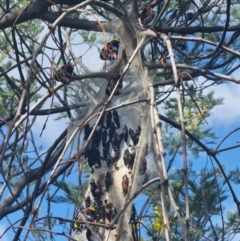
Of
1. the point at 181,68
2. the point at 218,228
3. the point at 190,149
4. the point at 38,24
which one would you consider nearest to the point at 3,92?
the point at 38,24

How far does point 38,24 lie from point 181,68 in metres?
2.07

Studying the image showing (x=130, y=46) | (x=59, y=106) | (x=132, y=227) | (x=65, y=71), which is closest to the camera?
(x=132, y=227)

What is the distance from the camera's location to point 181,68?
3051 millimetres

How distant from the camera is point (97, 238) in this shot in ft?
9.27

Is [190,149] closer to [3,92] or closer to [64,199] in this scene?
[64,199]

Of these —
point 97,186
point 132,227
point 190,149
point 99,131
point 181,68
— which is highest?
point 190,149

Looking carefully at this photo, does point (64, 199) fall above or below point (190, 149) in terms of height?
below

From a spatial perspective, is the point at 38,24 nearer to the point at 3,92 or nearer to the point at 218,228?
the point at 3,92

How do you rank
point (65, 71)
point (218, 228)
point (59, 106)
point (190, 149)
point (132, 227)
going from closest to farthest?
point (132, 227) < point (65, 71) < point (59, 106) < point (218, 228) < point (190, 149)

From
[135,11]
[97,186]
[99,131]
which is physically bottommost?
[97,186]

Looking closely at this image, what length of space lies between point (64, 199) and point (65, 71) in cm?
173

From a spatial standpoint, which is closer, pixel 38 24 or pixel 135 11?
pixel 135 11

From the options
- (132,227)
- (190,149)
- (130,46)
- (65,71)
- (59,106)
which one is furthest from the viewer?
(190,149)

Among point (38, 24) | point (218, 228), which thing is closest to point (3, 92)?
point (38, 24)
